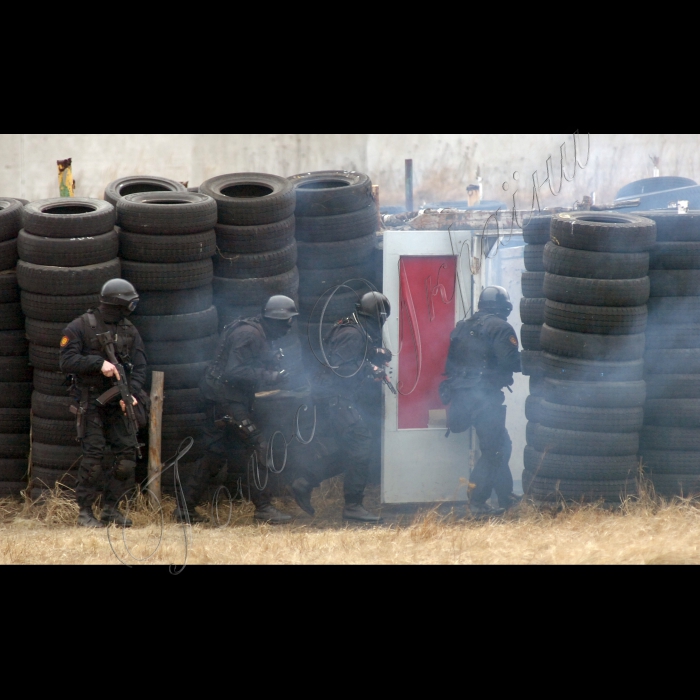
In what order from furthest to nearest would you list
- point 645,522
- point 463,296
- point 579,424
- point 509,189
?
1. point 509,189
2. point 463,296
3. point 579,424
4. point 645,522

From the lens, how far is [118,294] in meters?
7.51

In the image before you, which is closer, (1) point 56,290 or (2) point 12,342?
(1) point 56,290

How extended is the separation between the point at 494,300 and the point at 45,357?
13.5 feet

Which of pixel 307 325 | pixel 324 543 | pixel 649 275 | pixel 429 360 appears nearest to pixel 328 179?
pixel 307 325

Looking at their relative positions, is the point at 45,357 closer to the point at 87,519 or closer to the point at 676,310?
the point at 87,519

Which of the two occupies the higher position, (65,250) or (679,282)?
(65,250)

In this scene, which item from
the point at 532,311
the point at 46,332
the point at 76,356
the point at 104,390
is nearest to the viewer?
the point at 76,356

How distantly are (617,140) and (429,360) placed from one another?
1371 centimetres

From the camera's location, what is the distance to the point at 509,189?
20656mm

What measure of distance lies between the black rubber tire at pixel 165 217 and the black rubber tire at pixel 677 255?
3977mm

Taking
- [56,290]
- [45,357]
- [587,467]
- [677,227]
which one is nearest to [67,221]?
[56,290]

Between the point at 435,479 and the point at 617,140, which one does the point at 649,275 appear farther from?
the point at 617,140

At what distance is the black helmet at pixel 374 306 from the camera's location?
328 inches

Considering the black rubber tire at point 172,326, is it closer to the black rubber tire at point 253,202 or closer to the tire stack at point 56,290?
the tire stack at point 56,290
